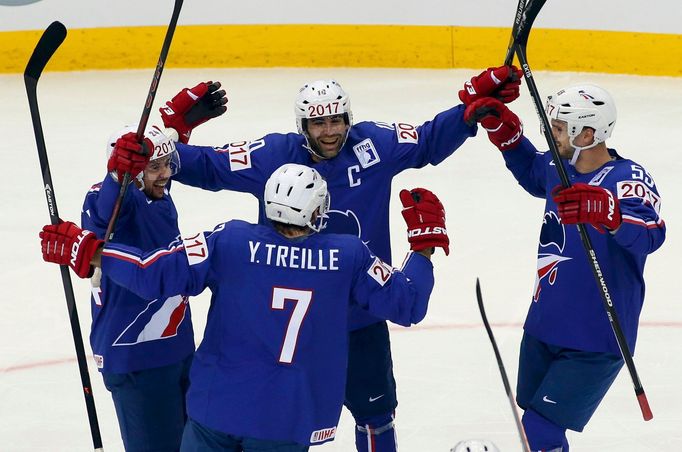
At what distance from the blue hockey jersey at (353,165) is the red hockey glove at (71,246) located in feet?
2.61

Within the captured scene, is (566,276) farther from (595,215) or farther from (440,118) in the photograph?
(440,118)

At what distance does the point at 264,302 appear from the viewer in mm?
3434

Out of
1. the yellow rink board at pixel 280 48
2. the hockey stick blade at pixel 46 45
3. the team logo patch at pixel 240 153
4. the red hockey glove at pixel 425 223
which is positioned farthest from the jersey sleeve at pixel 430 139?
the yellow rink board at pixel 280 48

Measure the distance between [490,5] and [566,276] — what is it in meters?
6.51

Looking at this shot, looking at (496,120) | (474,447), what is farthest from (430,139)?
(474,447)

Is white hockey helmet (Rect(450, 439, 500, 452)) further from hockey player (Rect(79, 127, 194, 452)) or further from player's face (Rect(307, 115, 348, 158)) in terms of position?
player's face (Rect(307, 115, 348, 158))

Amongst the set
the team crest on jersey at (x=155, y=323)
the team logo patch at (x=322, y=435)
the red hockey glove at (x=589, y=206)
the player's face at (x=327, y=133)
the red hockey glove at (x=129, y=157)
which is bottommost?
the team logo patch at (x=322, y=435)

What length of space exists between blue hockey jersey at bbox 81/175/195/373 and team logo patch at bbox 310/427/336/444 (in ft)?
2.09

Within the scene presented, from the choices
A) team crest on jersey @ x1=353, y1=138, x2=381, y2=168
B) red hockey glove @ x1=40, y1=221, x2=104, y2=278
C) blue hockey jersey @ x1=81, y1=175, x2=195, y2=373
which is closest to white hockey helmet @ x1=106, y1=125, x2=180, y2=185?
blue hockey jersey @ x1=81, y1=175, x2=195, y2=373

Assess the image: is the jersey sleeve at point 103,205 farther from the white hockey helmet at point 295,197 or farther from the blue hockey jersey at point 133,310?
the white hockey helmet at point 295,197

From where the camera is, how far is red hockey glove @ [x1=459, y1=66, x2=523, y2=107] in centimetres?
418

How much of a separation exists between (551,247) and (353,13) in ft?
22.5

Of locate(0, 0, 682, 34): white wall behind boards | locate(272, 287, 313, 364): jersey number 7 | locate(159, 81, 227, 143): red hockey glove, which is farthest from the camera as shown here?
locate(0, 0, 682, 34): white wall behind boards

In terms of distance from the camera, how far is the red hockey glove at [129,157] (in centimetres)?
375
